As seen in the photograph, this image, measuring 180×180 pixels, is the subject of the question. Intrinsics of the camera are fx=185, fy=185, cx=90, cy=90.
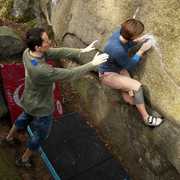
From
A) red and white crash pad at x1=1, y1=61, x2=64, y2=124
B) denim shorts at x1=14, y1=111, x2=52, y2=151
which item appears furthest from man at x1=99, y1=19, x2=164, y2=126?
red and white crash pad at x1=1, y1=61, x2=64, y2=124

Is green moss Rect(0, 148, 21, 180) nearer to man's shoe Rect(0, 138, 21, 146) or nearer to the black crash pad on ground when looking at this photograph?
man's shoe Rect(0, 138, 21, 146)

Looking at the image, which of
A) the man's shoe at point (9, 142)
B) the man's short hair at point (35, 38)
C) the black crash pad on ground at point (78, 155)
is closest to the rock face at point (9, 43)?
the black crash pad on ground at point (78, 155)

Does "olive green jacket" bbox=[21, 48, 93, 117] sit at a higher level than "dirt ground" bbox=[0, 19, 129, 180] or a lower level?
higher

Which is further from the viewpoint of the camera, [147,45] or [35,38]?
[147,45]

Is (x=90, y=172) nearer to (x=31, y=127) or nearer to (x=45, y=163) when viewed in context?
(x=45, y=163)

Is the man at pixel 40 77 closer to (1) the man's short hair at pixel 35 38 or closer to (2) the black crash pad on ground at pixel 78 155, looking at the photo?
(1) the man's short hair at pixel 35 38

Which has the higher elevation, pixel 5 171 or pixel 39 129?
pixel 39 129

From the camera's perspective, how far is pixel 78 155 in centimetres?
401

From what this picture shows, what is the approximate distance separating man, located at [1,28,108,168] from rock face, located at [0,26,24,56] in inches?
117

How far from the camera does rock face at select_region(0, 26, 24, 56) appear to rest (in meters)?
5.39

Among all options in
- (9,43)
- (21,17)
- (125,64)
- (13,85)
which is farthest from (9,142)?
(21,17)

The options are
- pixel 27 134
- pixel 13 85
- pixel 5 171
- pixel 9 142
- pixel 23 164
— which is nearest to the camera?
pixel 5 171

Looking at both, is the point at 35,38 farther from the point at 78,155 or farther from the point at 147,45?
the point at 78,155

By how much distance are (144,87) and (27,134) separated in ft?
9.32
